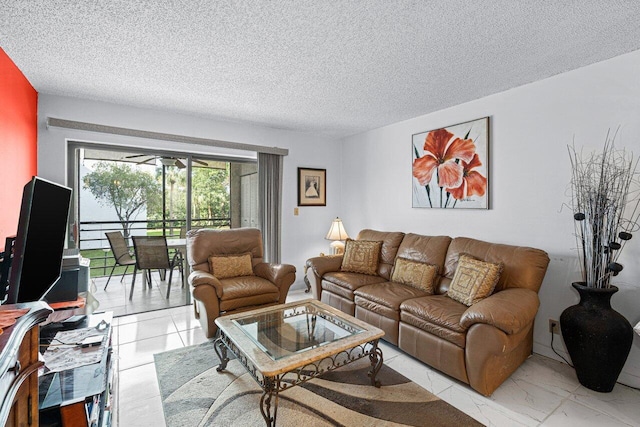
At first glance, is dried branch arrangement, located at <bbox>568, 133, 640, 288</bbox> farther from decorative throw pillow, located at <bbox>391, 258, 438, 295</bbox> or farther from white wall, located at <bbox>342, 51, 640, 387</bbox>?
decorative throw pillow, located at <bbox>391, 258, 438, 295</bbox>

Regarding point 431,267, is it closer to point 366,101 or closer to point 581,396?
point 581,396

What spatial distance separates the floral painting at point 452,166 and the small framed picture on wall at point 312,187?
1582mm

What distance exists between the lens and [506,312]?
6.79 ft

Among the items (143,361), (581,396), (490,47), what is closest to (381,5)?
(490,47)

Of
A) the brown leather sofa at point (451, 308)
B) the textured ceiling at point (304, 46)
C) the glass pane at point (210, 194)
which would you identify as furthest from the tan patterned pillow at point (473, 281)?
the glass pane at point (210, 194)

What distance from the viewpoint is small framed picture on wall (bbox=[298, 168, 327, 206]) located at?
189 inches

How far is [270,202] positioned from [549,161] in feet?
10.7

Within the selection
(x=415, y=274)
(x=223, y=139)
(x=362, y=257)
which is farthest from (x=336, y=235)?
(x=223, y=139)

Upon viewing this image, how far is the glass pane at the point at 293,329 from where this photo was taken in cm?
205

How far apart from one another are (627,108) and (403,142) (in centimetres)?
217

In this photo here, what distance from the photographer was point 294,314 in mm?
2668

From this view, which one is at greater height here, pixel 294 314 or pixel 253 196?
pixel 253 196

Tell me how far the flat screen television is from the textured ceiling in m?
1.15

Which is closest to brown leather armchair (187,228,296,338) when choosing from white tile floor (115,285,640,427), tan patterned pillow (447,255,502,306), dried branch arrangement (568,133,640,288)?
white tile floor (115,285,640,427)
